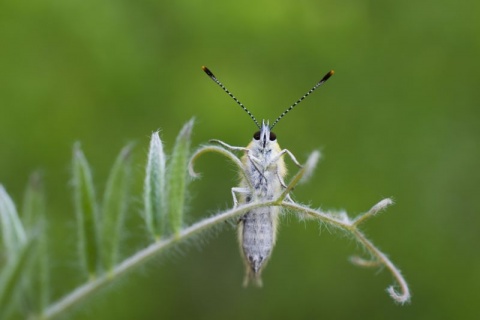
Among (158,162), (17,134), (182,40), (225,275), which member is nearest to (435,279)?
(225,275)

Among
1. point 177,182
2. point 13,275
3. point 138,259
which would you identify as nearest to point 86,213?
point 138,259

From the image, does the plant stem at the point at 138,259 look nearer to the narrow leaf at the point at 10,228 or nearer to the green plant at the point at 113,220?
the green plant at the point at 113,220

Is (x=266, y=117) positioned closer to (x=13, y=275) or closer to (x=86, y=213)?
(x=86, y=213)

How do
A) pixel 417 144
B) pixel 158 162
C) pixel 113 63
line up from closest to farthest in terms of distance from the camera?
1. pixel 158 162
2. pixel 113 63
3. pixel 417 144

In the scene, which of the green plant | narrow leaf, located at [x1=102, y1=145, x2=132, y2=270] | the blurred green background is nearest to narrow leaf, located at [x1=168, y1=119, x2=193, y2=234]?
the green plant

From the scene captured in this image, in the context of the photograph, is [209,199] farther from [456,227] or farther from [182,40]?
[456,227]

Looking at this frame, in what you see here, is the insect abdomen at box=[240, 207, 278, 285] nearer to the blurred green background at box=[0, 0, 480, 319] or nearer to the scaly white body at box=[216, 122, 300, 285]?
the scaly white body at box=[216, 122, 300, 285]
